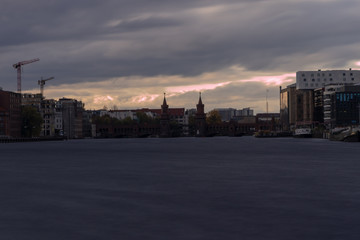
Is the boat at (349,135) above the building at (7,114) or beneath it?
beneath

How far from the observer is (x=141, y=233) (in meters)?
20.7

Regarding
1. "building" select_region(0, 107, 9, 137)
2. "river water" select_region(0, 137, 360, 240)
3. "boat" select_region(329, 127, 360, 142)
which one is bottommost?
"river water" select_region(0, 137, 360, 240)

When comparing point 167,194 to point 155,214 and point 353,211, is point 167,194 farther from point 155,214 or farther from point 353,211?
point 353,211

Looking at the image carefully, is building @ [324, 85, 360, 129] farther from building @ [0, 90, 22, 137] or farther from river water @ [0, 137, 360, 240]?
river water @ [0, 137, 360, 240]

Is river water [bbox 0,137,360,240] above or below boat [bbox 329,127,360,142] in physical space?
below

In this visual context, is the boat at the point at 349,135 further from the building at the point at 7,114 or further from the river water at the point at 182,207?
the building at the point at 7,114

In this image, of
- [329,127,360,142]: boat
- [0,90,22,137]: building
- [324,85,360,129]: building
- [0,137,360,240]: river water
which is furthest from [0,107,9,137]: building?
[0,137,360,240]: river water

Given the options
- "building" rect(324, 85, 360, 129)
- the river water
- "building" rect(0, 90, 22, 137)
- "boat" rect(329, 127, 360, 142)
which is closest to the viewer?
the river water

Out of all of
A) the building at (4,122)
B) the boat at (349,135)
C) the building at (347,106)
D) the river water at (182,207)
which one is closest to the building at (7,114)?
the building at (4,122)

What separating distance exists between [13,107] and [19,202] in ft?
584

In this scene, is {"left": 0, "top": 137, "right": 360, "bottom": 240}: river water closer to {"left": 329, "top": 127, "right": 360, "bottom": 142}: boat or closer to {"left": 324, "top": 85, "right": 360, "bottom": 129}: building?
{"left": 329, "top": 127, "right": 360, "bottom": 142}: boat

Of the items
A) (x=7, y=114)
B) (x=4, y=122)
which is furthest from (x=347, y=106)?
(x=4, y=122)

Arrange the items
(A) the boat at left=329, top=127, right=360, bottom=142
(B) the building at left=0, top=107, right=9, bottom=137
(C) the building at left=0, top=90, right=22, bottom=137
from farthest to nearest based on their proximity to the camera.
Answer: (C) the building at left=0, top=90, right=22, bottom=137, (B) the building at left=0, top=107, right=9, bottom=137, (A) the boat at left=329, top=127, right=360, bottom=142

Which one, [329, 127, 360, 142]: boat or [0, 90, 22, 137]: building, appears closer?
[329, 127, 360, 142]: boat
